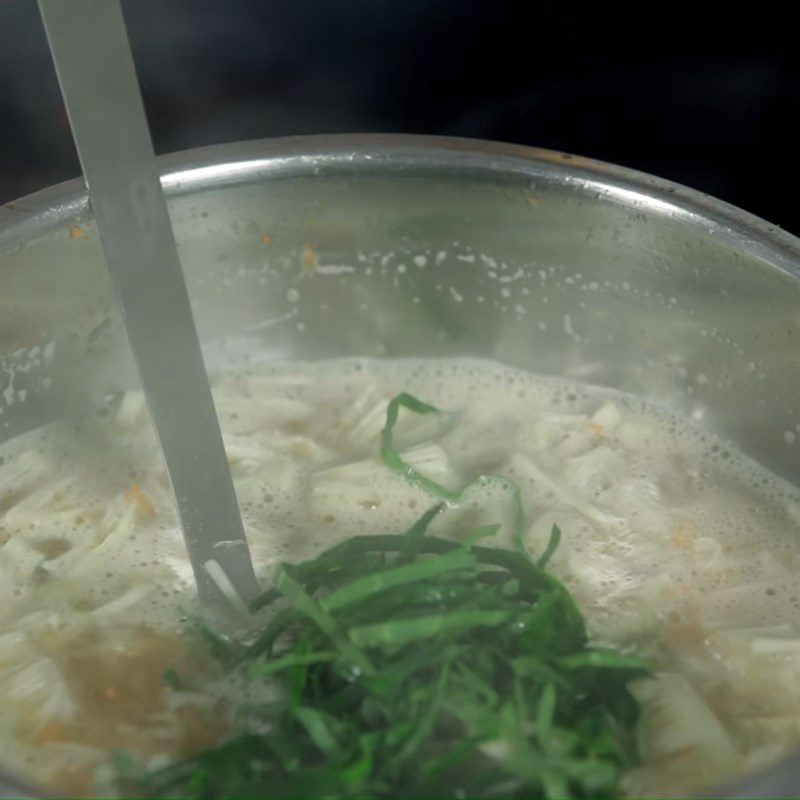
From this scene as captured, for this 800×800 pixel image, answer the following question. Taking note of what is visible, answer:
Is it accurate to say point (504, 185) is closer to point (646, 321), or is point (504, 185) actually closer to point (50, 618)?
point (646, 321)

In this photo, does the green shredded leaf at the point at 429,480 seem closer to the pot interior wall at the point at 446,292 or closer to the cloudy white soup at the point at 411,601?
the cloudy white soup at the point at 411,601

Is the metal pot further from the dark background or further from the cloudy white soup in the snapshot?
the dark background

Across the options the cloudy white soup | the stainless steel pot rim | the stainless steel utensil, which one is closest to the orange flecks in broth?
the cloudy white soup

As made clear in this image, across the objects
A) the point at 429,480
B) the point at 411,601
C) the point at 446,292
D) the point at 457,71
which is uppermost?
the point at 457,71

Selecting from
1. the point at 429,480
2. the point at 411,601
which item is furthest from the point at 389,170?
the point at 411,601

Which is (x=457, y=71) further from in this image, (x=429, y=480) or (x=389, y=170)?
(x=429, y=480)

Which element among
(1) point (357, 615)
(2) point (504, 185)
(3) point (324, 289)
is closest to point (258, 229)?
(3) point (324, 289)

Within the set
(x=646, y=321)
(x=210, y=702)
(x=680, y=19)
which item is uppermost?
(x=680, y=19)

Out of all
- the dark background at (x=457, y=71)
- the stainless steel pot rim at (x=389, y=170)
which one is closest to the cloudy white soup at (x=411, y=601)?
the stainless steel pot rim at (x=389, y=170)
